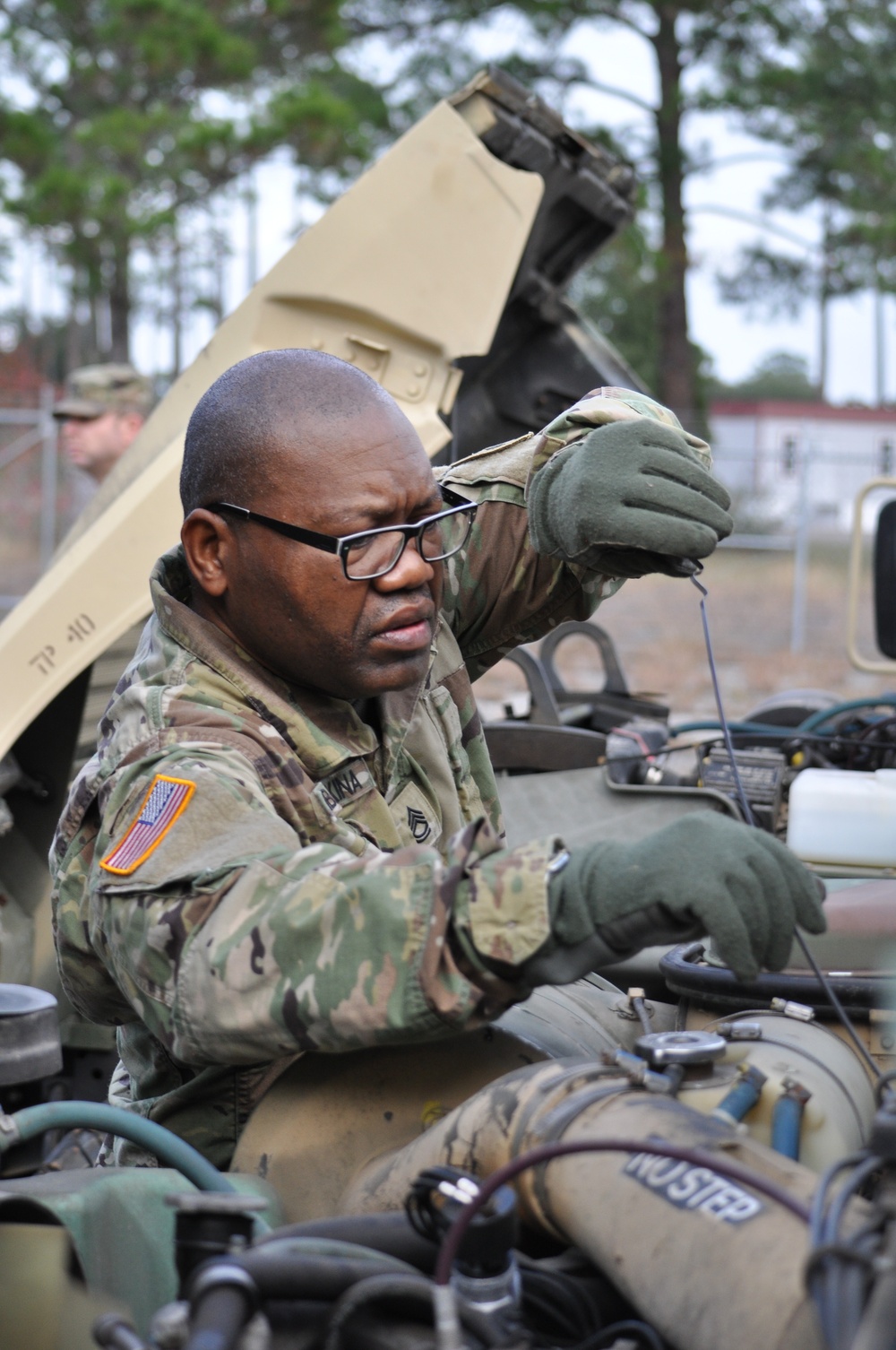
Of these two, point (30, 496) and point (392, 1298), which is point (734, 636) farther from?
point (392, 1298)

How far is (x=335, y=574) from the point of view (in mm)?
1996

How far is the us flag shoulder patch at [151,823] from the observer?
1718 millimetres

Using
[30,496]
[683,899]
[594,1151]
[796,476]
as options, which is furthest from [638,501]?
[30,496]

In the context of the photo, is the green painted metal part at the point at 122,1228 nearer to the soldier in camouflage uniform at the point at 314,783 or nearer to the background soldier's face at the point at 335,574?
the soldier in camouflage uniform at the point at 314,783

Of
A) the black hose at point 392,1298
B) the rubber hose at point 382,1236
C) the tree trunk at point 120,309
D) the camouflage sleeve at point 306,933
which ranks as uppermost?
the tree trunk at point 120,309

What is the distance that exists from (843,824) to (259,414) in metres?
1.20

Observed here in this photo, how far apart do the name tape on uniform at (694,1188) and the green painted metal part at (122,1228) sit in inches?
16.5

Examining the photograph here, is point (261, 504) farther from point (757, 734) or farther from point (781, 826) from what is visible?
point (757, 734)

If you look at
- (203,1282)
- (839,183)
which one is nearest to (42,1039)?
(203,1282)

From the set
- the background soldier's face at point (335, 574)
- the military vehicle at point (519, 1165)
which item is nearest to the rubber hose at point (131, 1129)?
the military vehicle at point (519, 1165)

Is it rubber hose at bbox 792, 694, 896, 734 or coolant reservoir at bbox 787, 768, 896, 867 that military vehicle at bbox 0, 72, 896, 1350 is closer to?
coolant reservoir at bbox 787, 768, 896, 867

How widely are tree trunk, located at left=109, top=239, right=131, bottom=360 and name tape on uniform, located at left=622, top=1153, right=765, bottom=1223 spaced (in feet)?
56.1

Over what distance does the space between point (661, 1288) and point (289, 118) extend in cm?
1574

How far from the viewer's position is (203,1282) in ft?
4.14
